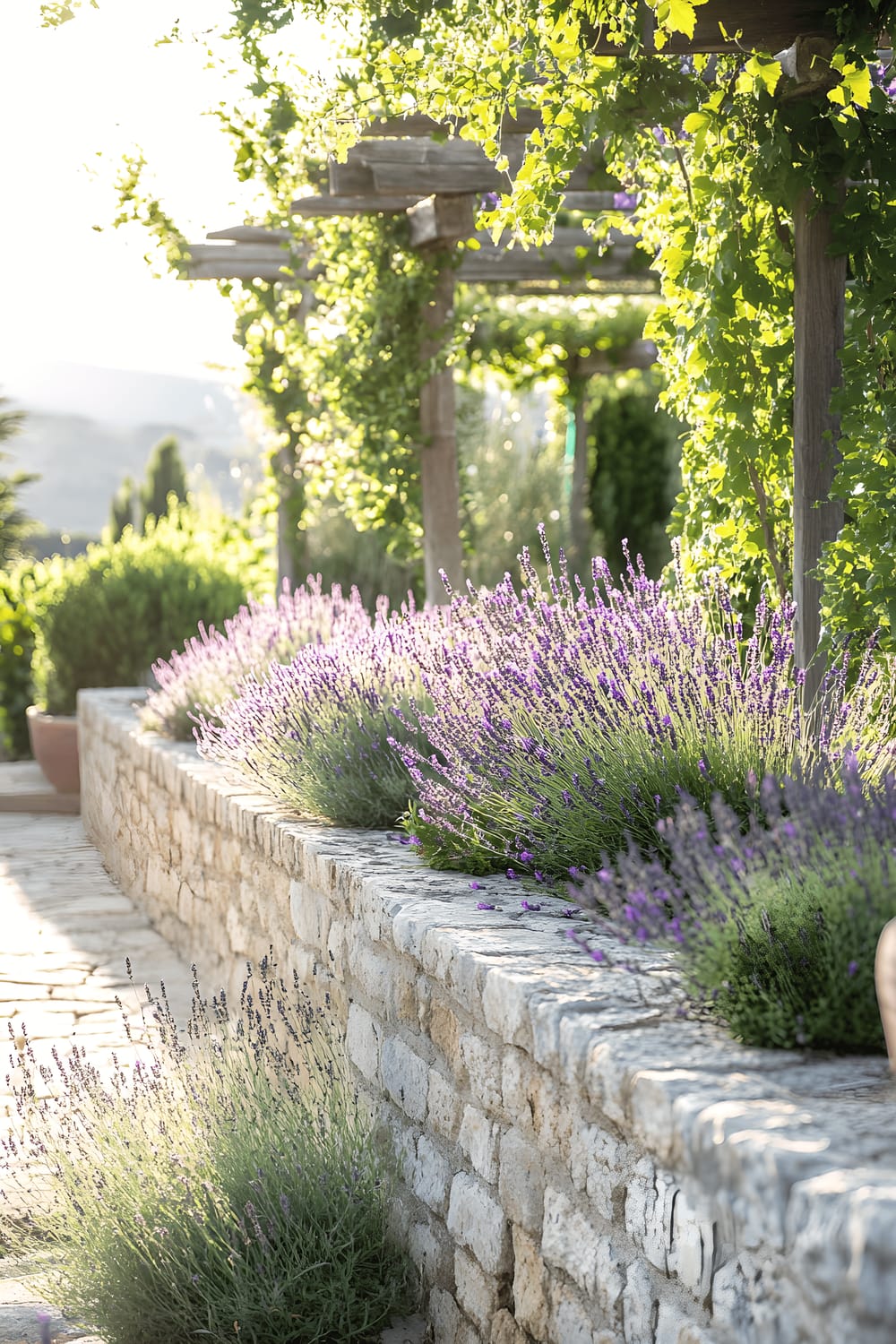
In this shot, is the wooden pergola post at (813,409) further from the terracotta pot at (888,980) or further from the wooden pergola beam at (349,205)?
the wooden pergola beam at (349,205)

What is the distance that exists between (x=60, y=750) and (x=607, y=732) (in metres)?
6.20

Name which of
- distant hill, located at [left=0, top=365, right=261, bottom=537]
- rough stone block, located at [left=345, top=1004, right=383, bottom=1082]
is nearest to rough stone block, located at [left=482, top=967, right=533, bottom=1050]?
rough stone block, located at [left=345, top=1004, right=383, bottom=1082]

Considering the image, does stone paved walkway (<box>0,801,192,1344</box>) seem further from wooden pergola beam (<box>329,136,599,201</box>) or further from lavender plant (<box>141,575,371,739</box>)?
wooden pergola beam (<box>329,136,599,201</box>)

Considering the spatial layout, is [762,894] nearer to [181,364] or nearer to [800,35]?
[800,35]

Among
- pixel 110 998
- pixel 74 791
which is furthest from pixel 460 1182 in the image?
pixel 74 791

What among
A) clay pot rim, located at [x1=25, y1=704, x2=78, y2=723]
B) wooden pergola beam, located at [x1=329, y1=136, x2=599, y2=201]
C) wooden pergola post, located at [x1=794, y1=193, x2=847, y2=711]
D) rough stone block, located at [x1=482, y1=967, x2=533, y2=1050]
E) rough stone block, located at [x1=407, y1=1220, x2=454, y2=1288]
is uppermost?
wooden pergola beam, located at [x1=329, y1=136, x2=599, y2=201]

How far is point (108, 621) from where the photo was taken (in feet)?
27.9

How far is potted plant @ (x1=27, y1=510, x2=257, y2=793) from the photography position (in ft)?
27.8

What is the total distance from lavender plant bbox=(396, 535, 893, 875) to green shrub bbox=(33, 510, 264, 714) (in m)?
5.46

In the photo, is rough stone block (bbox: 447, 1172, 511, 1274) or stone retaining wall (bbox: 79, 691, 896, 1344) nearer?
stone retaining wall (bbox: 79, 691, 896, 1344)

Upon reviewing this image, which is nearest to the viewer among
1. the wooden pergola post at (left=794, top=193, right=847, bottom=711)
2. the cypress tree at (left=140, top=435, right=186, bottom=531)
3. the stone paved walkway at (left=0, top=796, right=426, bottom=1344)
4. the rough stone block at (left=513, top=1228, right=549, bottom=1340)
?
the rough stone block at (left=513, top=1228, right=549, bottom=1340)

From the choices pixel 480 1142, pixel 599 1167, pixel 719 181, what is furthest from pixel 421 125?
pixel 599 1167

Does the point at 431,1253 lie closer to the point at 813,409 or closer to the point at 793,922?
the point at 793,922

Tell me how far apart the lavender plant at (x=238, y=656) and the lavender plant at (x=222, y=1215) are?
9.35ft
